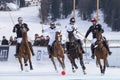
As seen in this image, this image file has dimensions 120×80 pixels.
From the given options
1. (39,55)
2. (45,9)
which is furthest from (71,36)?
(45,9)

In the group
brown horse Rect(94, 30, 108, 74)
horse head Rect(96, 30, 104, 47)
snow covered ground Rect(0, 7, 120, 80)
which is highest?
horse head Rect(96, 30, 104, 47)

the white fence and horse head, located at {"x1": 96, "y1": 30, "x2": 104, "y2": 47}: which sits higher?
horse head, located at {"x1": 96, "y1": 30, "x2": 104, "y2": 47}

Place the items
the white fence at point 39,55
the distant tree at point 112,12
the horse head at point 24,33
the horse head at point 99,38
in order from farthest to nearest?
the distant tree at point 112,12
the white fence at point 39,55
the horse head at point 24,33
the horse head at point 99,38

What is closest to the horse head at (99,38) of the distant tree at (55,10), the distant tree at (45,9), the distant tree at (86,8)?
the distant tree at (86,8)

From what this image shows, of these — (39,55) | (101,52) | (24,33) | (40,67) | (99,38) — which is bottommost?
(40,67)

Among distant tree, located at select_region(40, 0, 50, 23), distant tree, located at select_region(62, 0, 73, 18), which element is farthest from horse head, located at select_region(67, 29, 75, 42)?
distant tree, located at select_region(62, 0, 73, 18)

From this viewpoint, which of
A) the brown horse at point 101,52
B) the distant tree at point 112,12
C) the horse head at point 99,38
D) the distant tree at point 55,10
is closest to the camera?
the horse head at point 99,38

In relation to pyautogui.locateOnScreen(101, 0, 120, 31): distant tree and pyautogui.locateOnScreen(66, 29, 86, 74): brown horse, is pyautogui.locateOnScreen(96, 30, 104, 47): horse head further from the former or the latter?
pyautogui.locateOnScreen(101, 0, 120, 31): distant tree

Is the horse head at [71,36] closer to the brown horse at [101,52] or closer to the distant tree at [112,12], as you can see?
the brown horse at [101,52]

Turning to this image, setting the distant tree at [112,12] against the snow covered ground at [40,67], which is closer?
the snow covered ground at [40,67]

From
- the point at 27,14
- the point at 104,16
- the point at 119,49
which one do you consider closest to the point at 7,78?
the point at 119,49

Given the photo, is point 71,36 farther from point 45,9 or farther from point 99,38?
point 45,9

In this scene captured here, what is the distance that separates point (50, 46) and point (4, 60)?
298 inches

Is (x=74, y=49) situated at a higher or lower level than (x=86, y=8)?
higher
